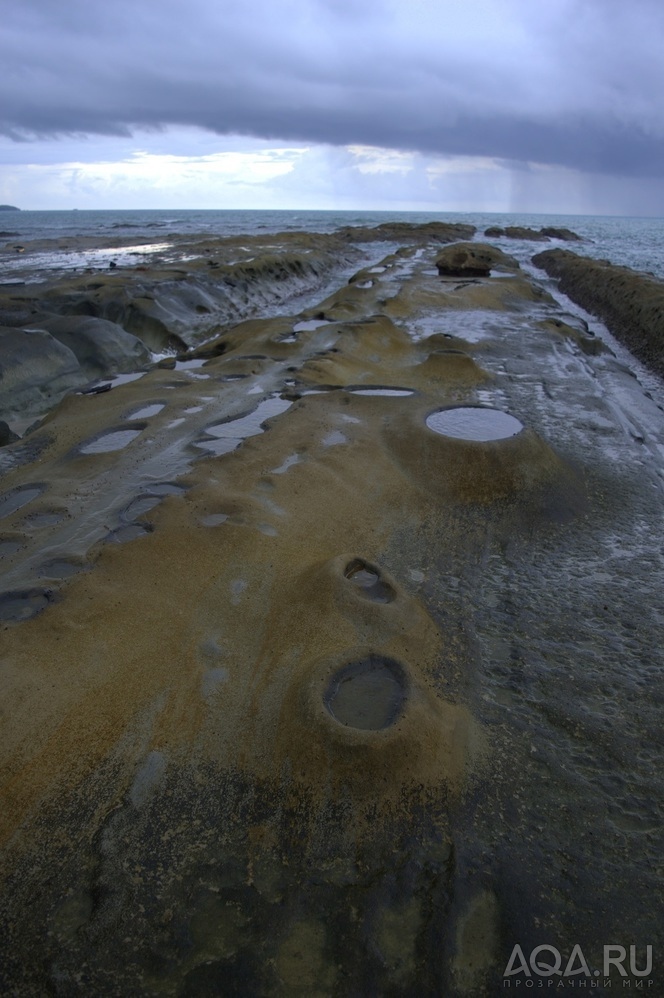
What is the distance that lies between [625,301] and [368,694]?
14.3 meters

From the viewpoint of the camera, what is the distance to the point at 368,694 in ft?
10.0

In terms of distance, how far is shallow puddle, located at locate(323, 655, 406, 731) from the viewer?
289 centimetres

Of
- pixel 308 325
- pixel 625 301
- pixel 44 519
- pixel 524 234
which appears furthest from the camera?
pixel 524 234

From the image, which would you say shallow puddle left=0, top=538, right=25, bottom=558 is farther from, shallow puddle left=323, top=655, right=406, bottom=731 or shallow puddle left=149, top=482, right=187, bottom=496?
shallow puddle left=323, top=655, right=406, bottom=731

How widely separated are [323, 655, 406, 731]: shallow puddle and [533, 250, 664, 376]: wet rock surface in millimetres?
9439

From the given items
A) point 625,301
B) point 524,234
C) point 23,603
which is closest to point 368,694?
point 23,603

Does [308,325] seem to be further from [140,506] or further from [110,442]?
[140,506]

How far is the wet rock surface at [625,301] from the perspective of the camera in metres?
11.9

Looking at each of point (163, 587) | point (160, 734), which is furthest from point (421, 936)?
point (163, 587)

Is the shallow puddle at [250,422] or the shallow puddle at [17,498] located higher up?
the shallow puddle at [250,422]

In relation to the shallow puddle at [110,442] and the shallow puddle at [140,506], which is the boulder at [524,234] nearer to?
the shallow puddle at [110,442]

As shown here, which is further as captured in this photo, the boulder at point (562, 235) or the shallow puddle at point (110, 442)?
the boulder at point (562, 235)

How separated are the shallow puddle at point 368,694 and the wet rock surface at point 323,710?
0.05 ft

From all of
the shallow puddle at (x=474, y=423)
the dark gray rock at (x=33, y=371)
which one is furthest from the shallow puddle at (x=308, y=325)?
the shallow puddle at (x=474, y=423)
